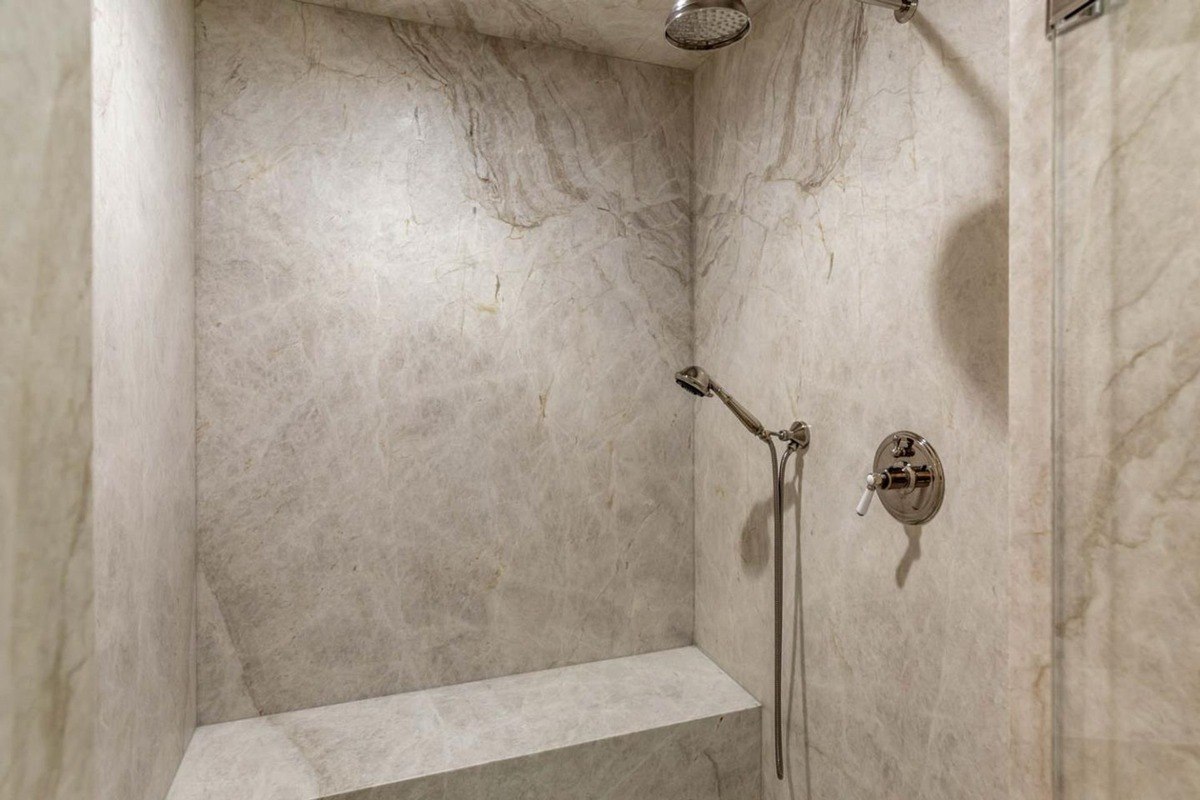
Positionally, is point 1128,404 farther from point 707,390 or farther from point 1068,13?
point 707,390

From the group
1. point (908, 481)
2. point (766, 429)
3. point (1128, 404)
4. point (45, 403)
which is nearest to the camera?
point (45, 403)

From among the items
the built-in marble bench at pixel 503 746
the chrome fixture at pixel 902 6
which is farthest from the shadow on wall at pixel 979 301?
the built-in marble bench at pixel 503 746

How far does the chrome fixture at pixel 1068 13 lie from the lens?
506 millimetres

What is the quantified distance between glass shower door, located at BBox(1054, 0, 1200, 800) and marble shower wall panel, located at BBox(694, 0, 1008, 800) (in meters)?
0.42

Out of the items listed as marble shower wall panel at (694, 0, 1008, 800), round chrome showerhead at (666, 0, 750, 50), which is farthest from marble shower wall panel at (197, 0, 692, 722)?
round chrome showerhead at (666, 0, 750, 50)

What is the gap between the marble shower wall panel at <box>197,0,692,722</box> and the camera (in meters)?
1.45

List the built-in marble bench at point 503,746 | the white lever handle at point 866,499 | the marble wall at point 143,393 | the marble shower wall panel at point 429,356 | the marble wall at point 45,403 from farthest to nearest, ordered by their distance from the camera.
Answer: the marble shower wall panel at point 429,356
the built-in marble bench at point 503,746
the white lever handle at point 866,499
the marble wall at point 143,393
the marble wall at point 45,403

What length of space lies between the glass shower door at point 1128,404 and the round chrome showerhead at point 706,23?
1.78 ft

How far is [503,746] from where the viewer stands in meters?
1.37

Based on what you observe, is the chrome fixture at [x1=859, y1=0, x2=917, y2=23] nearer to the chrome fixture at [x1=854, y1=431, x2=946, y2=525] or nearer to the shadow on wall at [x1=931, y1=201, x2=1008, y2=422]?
the shadow on wall at [x1=931, y1=201, x2=1008, y2=422]

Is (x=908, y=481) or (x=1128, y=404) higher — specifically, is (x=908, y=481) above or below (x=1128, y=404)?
below

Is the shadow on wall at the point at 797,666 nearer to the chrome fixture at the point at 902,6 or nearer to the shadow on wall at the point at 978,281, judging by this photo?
the shadow on wall at the point at 978,281

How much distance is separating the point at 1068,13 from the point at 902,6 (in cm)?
60

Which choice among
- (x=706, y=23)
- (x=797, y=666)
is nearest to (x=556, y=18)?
(x=706, y=23)
